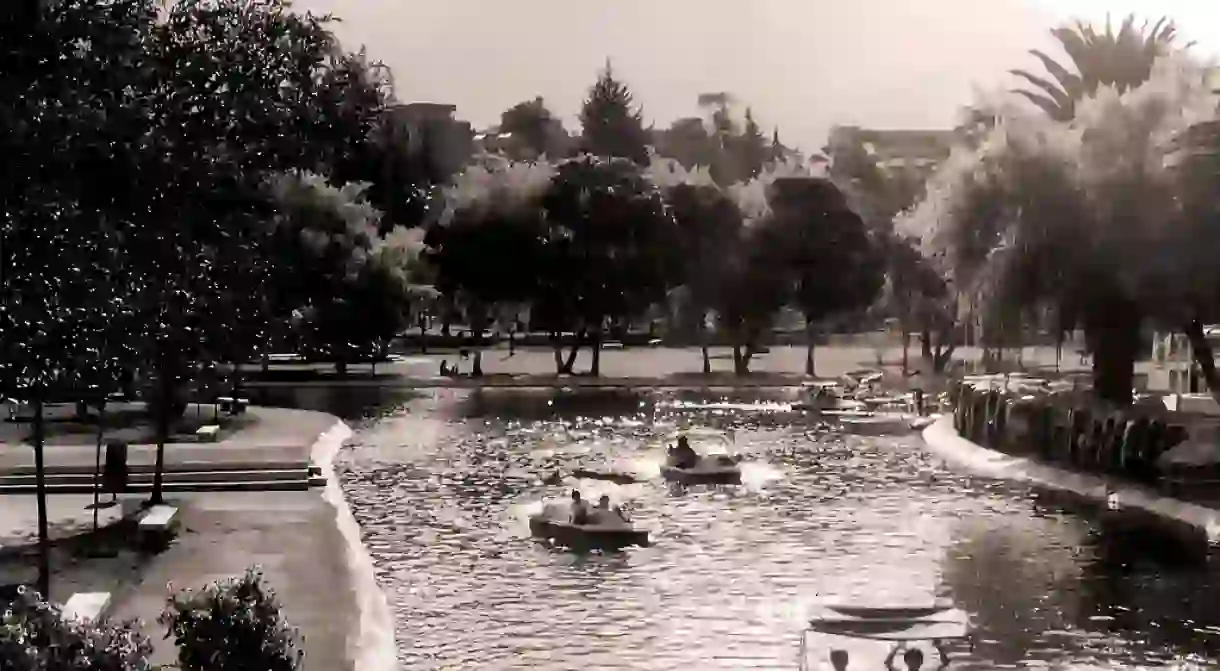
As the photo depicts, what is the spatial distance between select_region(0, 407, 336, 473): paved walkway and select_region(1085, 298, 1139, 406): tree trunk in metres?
19.8

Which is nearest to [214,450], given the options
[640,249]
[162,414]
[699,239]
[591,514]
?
[162,414]

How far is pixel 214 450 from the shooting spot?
3709cm

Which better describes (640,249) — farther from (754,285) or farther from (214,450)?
(214,450)

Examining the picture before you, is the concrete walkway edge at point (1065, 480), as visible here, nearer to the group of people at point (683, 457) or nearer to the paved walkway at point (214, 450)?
the group of people at point (683, 457)

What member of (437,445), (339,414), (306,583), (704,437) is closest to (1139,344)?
(704,437)

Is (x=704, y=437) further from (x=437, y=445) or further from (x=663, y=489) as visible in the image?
(x=663, y=489)

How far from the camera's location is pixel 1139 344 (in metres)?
44.2

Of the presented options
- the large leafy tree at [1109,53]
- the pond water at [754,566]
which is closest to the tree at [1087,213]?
the pond water at [754,566]

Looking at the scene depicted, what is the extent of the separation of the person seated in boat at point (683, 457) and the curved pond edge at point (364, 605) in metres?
7.99

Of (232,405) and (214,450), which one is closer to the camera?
(214,450)

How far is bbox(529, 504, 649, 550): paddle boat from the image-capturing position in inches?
1129

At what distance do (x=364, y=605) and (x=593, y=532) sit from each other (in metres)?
7.46

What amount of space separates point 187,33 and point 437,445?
25.1m

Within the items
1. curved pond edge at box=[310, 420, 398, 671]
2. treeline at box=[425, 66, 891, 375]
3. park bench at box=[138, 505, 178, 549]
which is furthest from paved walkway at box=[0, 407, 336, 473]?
treeline at box=[425, 66, 891, 375]
